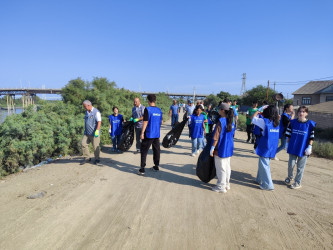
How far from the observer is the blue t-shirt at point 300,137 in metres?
4.45

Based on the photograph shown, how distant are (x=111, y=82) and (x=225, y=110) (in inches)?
756

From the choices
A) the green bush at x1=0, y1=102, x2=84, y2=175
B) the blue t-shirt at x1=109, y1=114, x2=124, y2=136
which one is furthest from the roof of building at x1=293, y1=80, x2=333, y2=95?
the green bush at x1=0, y1=102, x2=84, y2=175

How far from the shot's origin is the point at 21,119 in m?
7.48

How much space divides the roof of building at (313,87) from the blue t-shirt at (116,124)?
4677 centimetres

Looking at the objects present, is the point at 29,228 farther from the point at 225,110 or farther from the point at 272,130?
the point at 272,130

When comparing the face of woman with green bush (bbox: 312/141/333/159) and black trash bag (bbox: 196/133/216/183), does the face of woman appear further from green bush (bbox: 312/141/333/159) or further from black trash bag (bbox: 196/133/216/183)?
green bush (bbox: 312/141/333/159)

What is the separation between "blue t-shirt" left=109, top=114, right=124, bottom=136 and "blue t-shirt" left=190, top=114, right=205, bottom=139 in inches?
99.9

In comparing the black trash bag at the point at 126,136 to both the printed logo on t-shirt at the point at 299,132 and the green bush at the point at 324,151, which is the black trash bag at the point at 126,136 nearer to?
the printed logo on t-shirt at the point at 299,132

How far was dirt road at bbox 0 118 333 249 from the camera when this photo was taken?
9.14 ft

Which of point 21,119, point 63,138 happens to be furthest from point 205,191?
point 21,119

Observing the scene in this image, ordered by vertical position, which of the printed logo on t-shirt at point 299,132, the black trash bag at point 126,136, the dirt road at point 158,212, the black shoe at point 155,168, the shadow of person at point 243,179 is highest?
the printed logo on t-shirt at point 299,132

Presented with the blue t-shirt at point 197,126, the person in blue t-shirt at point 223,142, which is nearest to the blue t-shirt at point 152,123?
the person in blue t-shirt at point 223,142

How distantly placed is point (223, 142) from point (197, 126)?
2.84 meters

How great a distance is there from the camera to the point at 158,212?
348 cm
